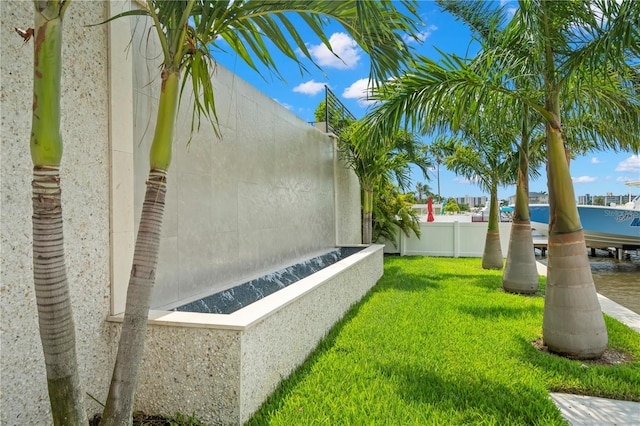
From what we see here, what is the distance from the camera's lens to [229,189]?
17.6ft

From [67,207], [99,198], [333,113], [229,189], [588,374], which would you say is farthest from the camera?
[333,113]

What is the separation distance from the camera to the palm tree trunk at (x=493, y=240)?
1089 cm

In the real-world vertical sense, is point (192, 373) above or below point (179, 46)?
below

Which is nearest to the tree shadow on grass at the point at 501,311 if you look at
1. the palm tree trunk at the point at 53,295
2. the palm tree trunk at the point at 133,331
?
the palm tree trunk at the point at 133,331

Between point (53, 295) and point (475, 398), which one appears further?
point (475, 398)

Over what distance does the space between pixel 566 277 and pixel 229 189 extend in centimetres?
438

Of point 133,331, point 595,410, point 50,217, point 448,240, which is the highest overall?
point 50,217

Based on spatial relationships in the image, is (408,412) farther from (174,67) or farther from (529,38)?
(529,38)

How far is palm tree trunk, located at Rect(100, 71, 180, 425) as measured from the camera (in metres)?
2.18

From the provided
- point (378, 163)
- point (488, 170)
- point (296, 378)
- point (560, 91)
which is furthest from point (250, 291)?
point (488, 170)

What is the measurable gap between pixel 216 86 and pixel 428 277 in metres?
6.94

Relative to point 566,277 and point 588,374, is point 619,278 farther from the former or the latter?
point 588,374

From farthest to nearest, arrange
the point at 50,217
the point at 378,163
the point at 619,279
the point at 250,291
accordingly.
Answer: the point at 619,279, the point at 378,163, the point at 250,291, the point at 50,217

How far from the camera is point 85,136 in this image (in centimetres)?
288
